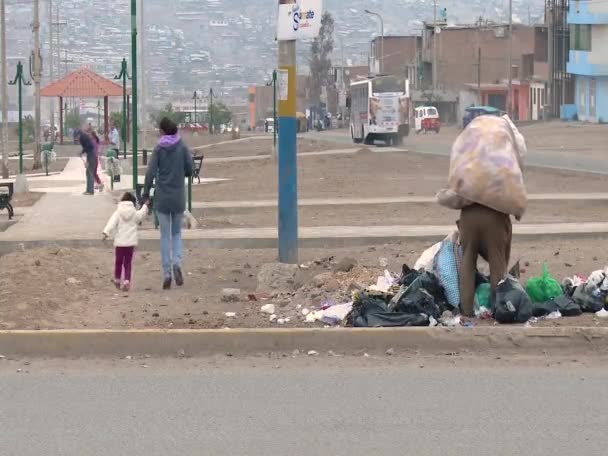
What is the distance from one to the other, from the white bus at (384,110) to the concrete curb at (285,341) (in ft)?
164

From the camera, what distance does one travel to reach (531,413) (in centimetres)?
753

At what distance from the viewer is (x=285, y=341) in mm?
9352

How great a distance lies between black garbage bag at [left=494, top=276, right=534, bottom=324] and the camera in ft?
31.6

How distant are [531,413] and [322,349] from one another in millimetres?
2226

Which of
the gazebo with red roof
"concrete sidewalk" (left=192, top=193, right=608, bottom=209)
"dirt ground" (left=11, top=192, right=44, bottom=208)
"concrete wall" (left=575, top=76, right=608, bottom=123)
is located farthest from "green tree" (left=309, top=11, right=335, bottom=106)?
"concrete sidewalk" (left=192, top=193, right=608, bottom=209)

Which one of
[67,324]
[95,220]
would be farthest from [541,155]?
[67,324]

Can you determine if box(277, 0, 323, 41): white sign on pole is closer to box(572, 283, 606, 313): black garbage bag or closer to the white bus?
box(572, 283, 606, 313): black garbage bag

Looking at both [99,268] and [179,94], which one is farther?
[179,94]

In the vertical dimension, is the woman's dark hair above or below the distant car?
below

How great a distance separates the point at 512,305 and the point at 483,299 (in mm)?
447

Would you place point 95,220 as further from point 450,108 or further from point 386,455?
Result: point 450,108

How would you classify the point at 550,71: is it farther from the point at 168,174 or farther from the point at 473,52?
the point at 168,174

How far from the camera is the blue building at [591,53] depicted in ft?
256

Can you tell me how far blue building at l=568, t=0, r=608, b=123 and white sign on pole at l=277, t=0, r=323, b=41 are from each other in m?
67.9
